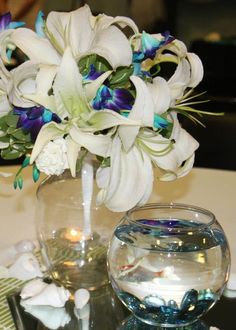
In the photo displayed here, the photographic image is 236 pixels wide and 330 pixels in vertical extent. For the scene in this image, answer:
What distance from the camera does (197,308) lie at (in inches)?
38.7

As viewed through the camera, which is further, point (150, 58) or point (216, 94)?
point (216, 94)

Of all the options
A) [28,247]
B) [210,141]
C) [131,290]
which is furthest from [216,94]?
[131,290]

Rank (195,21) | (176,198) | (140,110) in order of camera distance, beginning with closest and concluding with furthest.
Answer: (140,110) → (176,198) → (195,21)

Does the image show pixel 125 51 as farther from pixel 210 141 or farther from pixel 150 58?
pixel 210 141

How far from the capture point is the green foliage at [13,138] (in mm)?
1007

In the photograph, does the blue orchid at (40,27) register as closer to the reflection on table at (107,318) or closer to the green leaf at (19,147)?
the green leaf at (19,147)

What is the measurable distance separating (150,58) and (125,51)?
0.08 meters

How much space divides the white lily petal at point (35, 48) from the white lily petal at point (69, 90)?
5cm

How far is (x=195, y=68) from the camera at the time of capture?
3.36 ft

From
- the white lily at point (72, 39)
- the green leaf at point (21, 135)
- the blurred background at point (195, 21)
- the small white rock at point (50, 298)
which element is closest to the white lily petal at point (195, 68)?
the white lily at point (72, 39)

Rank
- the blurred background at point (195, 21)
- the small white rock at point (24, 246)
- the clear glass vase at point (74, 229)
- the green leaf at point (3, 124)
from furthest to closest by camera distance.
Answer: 1. the blurred background at point (195, 21)
2. the small white rock at point (24, 246)
3. the clear glass vase at point (74, 229)
4. the green leaf at point (3, 124)

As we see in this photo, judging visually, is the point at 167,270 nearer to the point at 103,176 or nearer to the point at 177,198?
the point at 103,176

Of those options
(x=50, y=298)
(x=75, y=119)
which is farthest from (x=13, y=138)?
(x=50, y=298)

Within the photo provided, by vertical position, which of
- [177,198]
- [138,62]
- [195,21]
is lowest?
[195,21]
